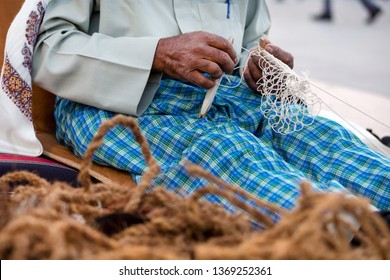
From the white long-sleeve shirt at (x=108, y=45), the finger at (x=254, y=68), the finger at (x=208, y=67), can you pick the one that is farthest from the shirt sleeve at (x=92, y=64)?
the finger at (x=254, y=68)

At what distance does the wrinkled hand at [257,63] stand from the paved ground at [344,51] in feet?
4.06

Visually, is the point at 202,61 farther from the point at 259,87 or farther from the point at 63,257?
the point at 63,257

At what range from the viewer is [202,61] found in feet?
5.53

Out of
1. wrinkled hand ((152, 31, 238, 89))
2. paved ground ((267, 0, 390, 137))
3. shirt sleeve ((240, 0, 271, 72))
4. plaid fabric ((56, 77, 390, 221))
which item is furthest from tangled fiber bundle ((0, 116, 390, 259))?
paved ground ((267, 0, 390, 137))

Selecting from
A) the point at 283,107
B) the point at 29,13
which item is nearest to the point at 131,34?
the point at 29,13

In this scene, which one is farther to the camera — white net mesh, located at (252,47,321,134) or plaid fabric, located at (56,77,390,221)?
white net mesh, located at (252,47,321,134)

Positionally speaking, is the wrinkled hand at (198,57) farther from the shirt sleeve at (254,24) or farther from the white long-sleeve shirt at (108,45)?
the shirt sleeve at (254,24)

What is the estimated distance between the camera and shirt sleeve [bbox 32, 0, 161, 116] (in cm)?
177

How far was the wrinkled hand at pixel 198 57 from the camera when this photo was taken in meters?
1.69

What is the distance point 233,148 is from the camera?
1637 mm

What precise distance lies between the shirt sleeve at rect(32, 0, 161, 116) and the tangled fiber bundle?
636mm

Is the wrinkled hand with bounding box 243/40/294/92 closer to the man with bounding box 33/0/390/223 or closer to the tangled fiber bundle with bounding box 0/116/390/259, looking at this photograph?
the man with bounding box 33/0/390/223

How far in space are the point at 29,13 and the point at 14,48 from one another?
10 cm

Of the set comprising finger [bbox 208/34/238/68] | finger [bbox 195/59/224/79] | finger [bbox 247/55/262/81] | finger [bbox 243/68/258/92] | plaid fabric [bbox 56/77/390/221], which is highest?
finger [bbox 208/34/238/68]
